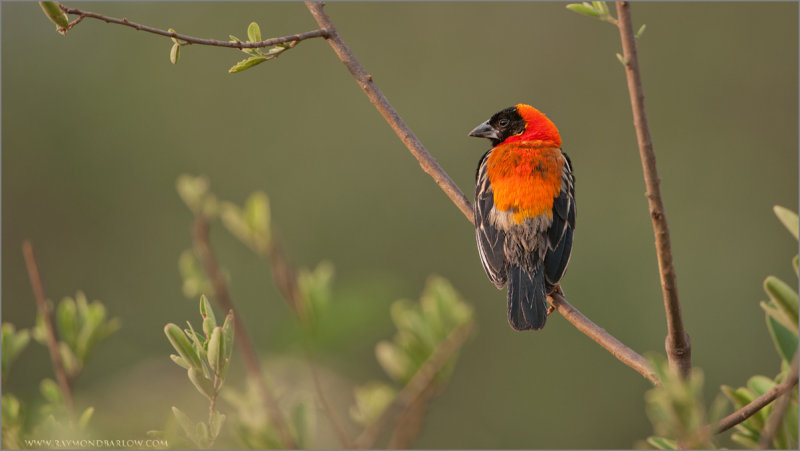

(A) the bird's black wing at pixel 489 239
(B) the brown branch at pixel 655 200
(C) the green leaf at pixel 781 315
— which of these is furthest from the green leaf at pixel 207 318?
(A) the bird's black wing at pixel 489 239

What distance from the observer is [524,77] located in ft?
34.6

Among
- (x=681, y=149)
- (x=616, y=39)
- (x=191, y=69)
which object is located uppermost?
(x=191, y=69)

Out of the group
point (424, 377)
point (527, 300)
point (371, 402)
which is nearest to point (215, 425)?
point (424, 377)

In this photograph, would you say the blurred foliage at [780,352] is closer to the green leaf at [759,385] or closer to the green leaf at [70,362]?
the green leaf at [759,385]

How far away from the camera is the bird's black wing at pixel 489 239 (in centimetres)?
372

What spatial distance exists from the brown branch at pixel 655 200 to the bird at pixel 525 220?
56.4 inches

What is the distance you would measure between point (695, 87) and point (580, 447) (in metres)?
5.36

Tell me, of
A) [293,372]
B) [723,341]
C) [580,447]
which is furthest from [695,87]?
[293,372]

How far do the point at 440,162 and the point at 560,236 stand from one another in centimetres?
575

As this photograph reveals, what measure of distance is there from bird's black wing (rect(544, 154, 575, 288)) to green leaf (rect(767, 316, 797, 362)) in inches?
74.5

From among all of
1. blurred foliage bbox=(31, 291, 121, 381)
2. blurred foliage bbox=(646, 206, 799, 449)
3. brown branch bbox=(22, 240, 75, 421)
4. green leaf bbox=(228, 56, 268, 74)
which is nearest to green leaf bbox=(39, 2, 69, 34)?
green leaf bbox=(228, 56, 268, 74)

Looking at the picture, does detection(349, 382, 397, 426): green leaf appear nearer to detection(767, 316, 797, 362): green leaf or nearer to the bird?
detection(767, 316, 797, 362): green leaf

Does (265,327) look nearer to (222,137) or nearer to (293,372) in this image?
(222,137)

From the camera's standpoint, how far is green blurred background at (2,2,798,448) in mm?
8656
